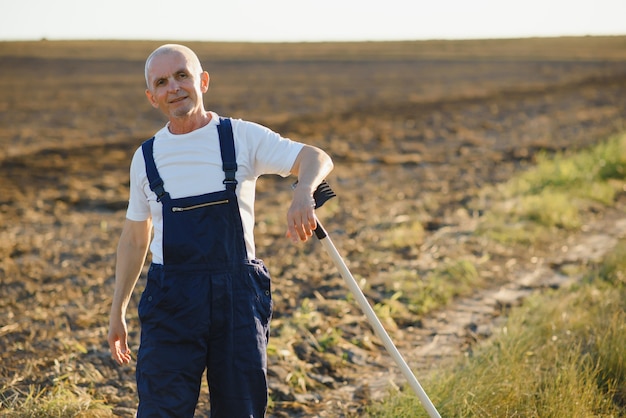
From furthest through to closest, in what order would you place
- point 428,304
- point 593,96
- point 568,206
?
point 593,96 < point 568,206 < point 428,304

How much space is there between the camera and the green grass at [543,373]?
3953mm

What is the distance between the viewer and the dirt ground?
16.5ft

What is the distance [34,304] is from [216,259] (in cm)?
343

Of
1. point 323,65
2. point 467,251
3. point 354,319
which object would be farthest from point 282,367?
point 323,65

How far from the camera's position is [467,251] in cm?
775

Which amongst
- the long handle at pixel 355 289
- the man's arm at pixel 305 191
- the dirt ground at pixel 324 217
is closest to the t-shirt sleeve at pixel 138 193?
the man's arm at pixel 305 191

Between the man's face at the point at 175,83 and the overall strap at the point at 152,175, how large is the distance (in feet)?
0.51

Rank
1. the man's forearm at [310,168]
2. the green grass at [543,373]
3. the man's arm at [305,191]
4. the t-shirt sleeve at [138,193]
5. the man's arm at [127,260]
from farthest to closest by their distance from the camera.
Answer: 1. the green grass at [543,373]
2. the man's arm at [127,260]
3. the t-shirt sleeve at [138,193]
4. the man's forearm at [310,168]
5. the man's arm at [305,191]

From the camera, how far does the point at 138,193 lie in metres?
3.21

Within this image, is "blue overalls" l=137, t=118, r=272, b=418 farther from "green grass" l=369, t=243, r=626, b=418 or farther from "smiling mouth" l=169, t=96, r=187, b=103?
"green grass" l=369, t=243, r=626, b=418

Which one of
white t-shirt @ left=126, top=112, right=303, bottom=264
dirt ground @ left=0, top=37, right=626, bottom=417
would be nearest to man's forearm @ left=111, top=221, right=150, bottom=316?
white t-shirt @ left=126, top=112, right=303, bottom=264

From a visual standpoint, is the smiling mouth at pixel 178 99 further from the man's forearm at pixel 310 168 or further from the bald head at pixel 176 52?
the man's forearm at pixel 310 168

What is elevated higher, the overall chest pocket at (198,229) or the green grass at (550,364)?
the overall chest pocket at (198,229)

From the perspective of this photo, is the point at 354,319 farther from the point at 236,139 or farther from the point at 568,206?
the point at 568,206
